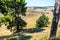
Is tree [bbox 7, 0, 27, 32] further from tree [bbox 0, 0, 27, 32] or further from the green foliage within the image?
the green foliage

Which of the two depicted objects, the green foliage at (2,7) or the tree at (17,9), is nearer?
the green foliage at (2,7)

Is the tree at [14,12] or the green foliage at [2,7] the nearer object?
the green foliage at [2,7]

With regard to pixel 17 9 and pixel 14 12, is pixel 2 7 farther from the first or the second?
pixel 17 9

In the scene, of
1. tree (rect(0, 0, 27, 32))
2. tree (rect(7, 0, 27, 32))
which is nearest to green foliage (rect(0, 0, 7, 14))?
tree (rect(0, 0, 27, 32))

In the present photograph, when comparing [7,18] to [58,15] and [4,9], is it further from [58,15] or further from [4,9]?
[58,15]

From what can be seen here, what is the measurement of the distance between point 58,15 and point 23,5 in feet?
59.0

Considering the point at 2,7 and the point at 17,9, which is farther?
the point at 17,9

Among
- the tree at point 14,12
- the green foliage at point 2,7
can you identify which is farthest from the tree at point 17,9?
the green foliage at point 2,7

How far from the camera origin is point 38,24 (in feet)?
115

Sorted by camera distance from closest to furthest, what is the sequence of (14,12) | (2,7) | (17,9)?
1. (2,7)
2. (17,9)
3. (14,12)

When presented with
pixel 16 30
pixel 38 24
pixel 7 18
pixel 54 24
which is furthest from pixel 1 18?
pixel 54 24

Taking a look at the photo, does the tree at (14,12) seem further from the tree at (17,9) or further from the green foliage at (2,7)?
the green foliage at (2,7)

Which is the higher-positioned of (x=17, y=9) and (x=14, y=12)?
(x=17, y=9)

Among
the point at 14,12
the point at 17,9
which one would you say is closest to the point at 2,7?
the point at 14,12
